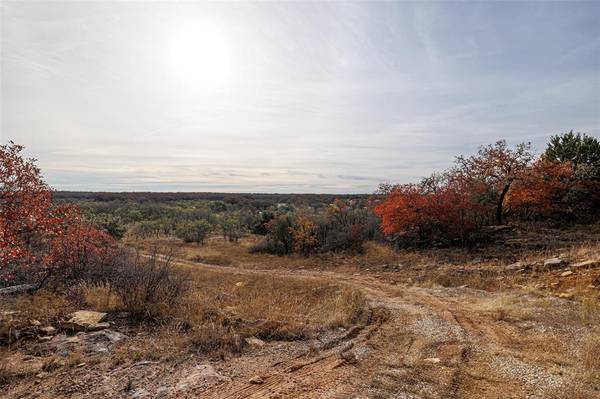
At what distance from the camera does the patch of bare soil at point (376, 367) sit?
4430 millimetres

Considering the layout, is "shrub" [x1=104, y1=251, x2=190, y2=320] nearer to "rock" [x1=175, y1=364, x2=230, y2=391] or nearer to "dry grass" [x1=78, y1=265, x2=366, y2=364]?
"dry grass" [x1=78, y1=265, x2=366, y2=364]

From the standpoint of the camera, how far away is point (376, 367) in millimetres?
5191

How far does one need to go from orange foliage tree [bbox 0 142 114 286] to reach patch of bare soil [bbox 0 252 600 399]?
407 cm

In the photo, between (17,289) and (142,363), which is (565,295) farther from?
(17,289)

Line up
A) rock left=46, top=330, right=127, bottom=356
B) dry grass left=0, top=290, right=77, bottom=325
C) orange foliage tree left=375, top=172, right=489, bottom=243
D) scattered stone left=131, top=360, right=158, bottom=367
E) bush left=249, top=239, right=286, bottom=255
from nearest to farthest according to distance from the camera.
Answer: scattered stone left=131, top=360, right=158, bottom=367 < rock left=46, top=330, right=127, bottom=356 < dry grass left=0, top=290, right=77, bottom=325 < orange foliage tree left=375, top=172, right=489, bottom=243 < bush left=249, top=239, right=286, bottom=255

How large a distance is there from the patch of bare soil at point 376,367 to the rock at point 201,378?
0.01 metres

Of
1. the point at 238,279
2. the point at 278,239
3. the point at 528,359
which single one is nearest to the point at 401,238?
the point at 278,239

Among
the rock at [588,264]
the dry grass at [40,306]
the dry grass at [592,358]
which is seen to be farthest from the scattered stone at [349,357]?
the rock at [588,264]

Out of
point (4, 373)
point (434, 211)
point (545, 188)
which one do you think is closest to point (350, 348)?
point (4, 373)

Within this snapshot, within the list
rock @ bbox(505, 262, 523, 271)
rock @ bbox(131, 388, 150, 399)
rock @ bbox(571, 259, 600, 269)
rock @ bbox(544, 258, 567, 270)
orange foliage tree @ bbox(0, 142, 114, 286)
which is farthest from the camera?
rock @ bbox(505, 262, 523, 271)

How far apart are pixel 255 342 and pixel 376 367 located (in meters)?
2.04

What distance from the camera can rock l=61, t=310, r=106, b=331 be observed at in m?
6.21

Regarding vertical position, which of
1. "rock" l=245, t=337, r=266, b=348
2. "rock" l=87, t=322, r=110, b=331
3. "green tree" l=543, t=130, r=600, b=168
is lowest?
"rock" l=245, t=337, r=266, b=348

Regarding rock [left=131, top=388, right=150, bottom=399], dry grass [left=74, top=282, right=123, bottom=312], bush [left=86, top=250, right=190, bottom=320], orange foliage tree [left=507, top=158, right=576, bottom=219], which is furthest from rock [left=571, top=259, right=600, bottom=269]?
dry grass [left=74, top=282, right=123, bottom=312]
